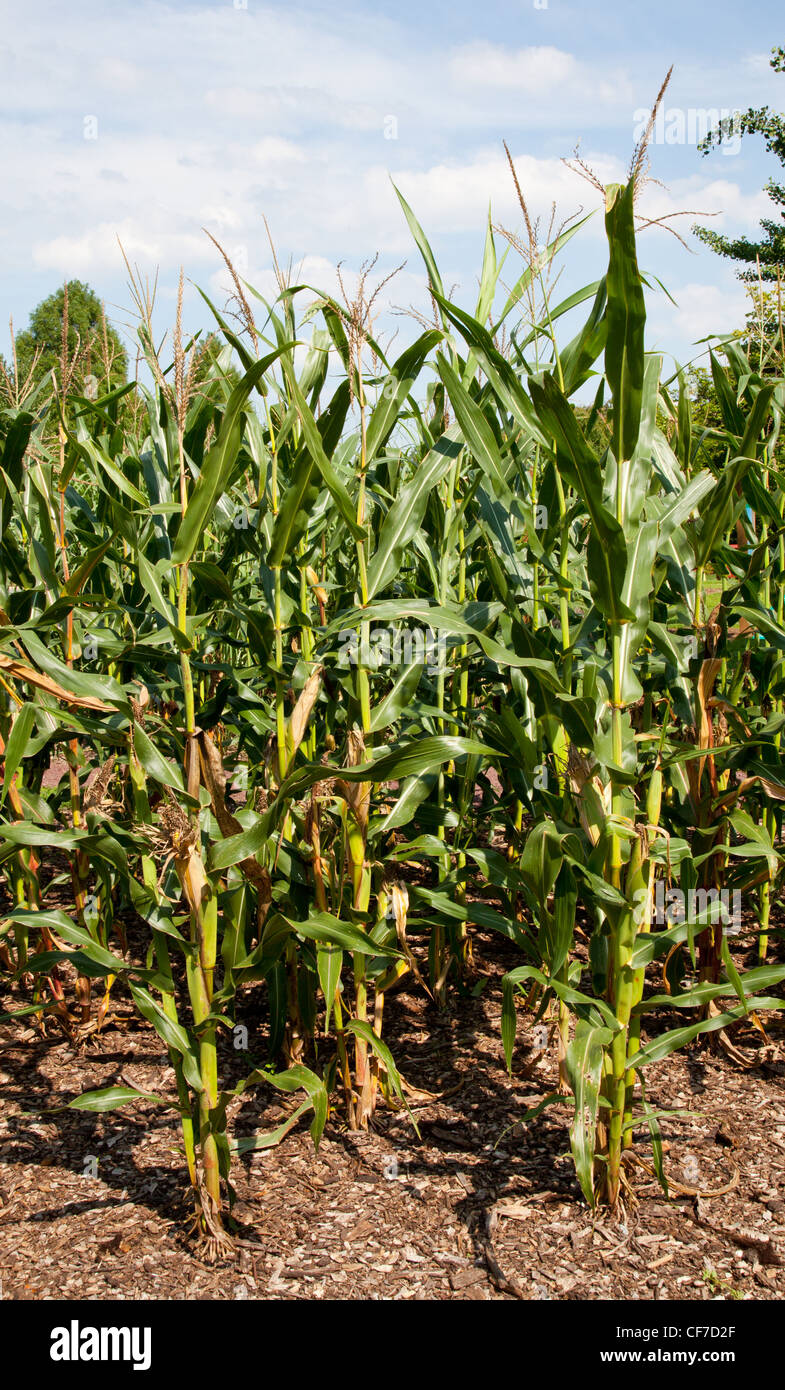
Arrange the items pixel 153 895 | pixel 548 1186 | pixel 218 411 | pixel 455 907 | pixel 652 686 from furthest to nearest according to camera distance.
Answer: pixel 218 411, pixel 652 686, pixel 455 907, pixel 548 1186, pixel 153 895

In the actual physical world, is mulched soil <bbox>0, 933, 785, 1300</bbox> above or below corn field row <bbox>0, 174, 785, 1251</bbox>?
below

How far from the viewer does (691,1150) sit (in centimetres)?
293

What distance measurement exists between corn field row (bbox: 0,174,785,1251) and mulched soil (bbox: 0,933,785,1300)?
127 mm

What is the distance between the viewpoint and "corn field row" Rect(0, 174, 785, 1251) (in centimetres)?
241
